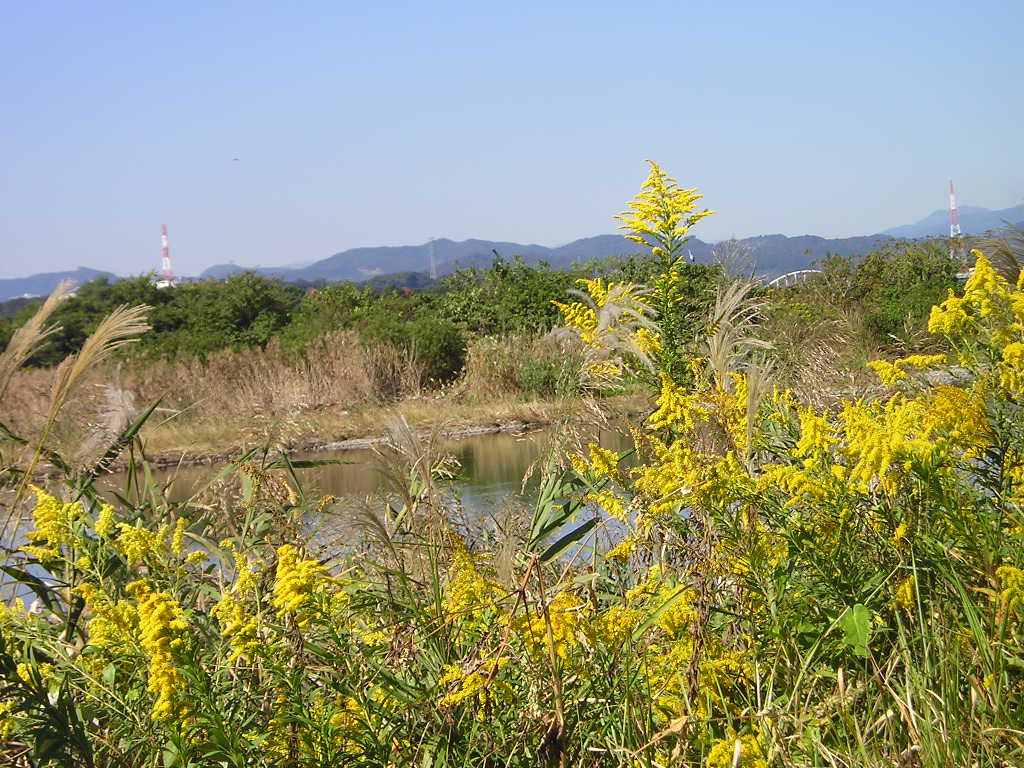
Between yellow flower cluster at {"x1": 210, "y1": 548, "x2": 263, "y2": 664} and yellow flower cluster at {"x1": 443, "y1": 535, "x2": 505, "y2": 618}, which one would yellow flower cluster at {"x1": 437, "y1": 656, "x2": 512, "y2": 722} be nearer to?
yellow flower cluster at {"x1": 443, "y1": 535, "x2": 505, "y2": 618}

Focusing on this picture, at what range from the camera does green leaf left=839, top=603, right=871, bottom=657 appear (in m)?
2.12

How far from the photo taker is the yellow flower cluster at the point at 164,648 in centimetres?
193

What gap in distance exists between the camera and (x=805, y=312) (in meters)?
12.4

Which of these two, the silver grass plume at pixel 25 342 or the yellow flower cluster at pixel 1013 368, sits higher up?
the silver grass plume at pixel 25 342

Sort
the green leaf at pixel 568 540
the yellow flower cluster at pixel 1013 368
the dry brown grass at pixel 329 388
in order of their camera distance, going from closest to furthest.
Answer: the yellow flower cluster at pixel 1013 368, the green leaf at pixel 568 540, the dry brown grass at pixel 329 388

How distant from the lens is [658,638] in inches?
103

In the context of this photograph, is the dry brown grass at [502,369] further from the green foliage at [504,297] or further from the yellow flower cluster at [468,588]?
the yellow flower cluster at [468,588]

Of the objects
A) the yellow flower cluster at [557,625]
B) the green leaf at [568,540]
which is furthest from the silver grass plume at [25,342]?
the green leaf at [568,540]

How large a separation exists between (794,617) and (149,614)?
1.40 meters

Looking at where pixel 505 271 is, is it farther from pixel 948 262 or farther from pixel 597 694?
pixel 597 694

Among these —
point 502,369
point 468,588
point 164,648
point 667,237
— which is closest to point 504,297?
point 502,369

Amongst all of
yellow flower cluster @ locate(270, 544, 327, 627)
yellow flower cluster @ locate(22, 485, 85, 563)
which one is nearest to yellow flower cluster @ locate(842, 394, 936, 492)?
yellow flower cluster @ locate(270, 544, 327, 627)

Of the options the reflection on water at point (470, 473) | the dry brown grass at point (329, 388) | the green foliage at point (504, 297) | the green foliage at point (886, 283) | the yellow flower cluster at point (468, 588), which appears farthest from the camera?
the green foliage at point (504, 297)

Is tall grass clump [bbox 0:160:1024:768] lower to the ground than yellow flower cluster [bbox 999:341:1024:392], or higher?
lower
